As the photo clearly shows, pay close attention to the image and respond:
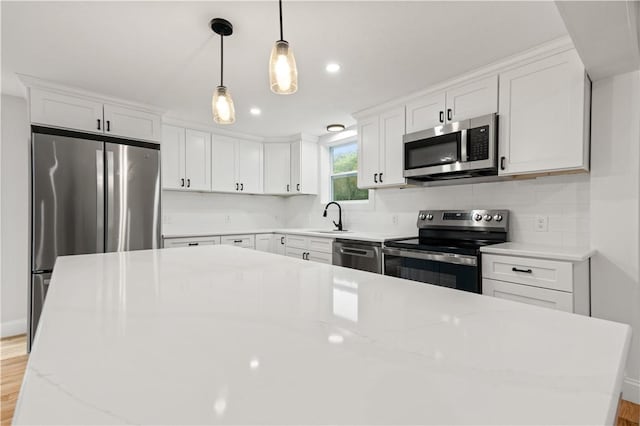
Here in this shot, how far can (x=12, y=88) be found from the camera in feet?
9.42

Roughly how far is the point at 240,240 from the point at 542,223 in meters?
3.15

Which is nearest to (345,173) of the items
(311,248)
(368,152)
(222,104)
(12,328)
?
(368,152)

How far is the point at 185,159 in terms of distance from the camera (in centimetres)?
379

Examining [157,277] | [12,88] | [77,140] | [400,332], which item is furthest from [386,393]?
[12,88]

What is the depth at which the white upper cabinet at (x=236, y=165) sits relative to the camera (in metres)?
4.07

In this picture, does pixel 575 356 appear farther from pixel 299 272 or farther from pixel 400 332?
pixel 299 272

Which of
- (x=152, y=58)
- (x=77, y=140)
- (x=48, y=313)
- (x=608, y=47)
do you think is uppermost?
(x=152, y=58)

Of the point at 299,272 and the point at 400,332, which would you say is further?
the point at 299,272

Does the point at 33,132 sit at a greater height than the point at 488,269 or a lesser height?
greater

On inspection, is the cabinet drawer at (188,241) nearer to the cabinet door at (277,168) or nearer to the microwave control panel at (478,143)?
the cabinet door at (277,168)

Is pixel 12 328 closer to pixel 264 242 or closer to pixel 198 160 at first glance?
pixel 198 160

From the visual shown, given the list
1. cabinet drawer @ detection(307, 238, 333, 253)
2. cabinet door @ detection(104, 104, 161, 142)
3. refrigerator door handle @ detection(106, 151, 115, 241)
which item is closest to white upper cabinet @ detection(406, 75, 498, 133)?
cabinet drawer @ detection(307, 238, 333, 253)

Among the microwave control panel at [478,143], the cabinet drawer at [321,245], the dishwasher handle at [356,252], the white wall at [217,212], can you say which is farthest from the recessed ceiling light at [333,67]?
the white wall at [217,212]

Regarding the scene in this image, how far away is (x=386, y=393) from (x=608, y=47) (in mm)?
2248
